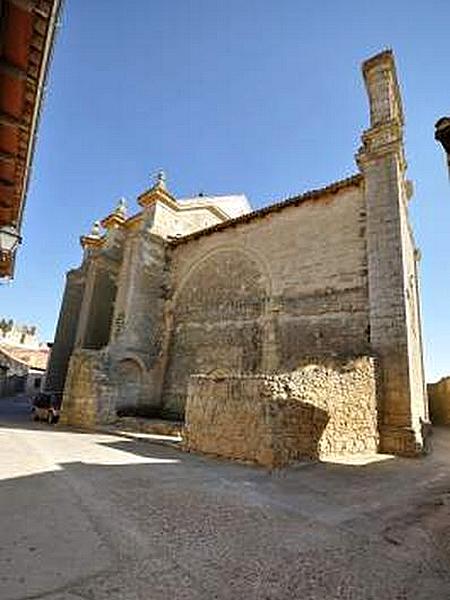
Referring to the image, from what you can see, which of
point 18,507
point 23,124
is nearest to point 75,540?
point 18,507

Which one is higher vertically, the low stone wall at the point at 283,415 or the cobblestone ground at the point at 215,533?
the low stone wall at the point at 283,415

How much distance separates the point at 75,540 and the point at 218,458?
172 inches

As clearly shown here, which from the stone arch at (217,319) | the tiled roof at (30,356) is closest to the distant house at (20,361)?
the tiled roof at (30,356)

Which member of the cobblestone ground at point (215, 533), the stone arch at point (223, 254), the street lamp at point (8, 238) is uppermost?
the stone arch at point (223, 254)

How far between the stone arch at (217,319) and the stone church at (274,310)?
50 mm

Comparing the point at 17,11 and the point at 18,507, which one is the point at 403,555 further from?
the point at 17,11

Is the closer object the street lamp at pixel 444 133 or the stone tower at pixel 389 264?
the street lamp at pixel 444 133

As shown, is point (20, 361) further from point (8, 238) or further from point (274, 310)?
point (8, 238)

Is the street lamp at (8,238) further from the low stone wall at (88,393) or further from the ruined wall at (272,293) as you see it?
the ruined wall at (272,293)

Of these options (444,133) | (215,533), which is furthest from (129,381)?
(444,133)

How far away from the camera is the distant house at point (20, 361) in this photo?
30.2 metres

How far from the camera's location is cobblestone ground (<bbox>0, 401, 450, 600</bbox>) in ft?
7.09

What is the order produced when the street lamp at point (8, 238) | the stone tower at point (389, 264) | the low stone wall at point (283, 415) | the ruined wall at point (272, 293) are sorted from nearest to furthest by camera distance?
1. the street lamp at point (8, 238)
2. the low stone wall at point (283, 415)
3. the stone tower at point (389, 264)
4. the ruined wall at point (272, 293)

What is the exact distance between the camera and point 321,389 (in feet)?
23.3
